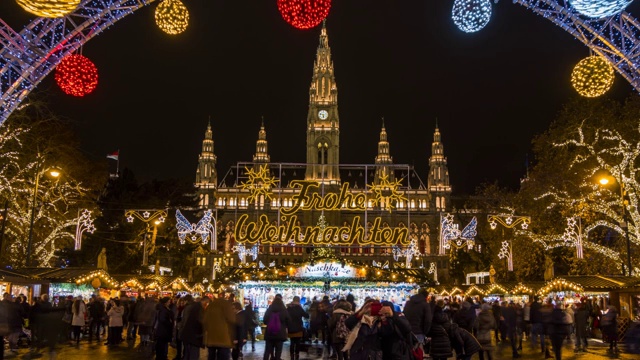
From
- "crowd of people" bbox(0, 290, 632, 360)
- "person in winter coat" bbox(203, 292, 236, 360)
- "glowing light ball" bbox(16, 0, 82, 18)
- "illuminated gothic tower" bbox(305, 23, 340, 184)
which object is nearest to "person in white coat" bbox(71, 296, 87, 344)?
"crowd of people" bbox(0, 290, 632, 360)

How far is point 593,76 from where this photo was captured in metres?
15.5

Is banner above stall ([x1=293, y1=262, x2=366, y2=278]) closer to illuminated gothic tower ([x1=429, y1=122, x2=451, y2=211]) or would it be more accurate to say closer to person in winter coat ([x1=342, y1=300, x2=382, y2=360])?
person in winter coat ([x1=342, y1=300, x2=382, y2=360])

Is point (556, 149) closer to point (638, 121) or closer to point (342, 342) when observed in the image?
point (638, 121)

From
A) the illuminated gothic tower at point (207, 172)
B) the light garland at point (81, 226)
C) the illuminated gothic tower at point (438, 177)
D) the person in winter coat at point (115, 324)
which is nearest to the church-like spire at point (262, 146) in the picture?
the illuminated gothic tower at point (207, 172)

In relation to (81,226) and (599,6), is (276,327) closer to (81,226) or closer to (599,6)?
(599,6)

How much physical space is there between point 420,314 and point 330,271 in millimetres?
16231

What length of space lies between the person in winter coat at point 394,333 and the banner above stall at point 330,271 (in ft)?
57.8

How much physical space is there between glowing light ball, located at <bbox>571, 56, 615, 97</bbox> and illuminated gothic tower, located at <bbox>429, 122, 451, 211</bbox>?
84491mm

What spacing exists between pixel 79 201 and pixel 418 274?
1817cm

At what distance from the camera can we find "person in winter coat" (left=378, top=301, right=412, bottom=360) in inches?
294

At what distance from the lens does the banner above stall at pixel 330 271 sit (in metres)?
25.2

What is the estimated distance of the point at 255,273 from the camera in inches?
1002

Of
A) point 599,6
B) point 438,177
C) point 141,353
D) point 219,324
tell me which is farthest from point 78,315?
point 438,177

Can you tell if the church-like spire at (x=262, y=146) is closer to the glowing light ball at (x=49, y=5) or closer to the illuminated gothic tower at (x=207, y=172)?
the illuminated gothic tower at (x=207, y=172)
